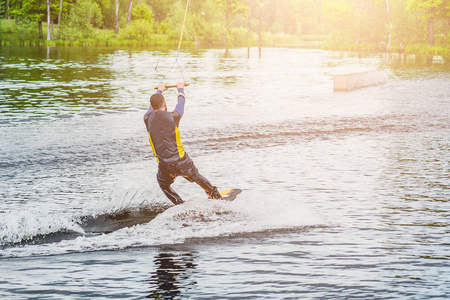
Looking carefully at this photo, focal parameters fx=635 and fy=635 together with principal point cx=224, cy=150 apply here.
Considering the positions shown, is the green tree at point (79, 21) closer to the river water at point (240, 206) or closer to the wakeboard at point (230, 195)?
the river water at point (240, 206)

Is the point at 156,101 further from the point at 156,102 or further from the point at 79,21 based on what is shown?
the point at 79,21

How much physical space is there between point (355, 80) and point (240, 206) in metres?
23.4

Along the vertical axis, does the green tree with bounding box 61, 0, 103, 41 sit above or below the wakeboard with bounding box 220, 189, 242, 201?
above

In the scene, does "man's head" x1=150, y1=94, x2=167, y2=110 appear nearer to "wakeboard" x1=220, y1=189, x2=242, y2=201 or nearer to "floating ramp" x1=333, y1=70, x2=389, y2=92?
"wakeboard" x1=220, y1=189, x2=242, y2=201

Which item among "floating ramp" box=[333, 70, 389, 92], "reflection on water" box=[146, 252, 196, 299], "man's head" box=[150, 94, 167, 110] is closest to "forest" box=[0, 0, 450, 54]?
"floating ramp" box=[333, 70, 389, 92]

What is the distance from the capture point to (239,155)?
1491cm

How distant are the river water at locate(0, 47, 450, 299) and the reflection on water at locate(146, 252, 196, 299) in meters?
0.02

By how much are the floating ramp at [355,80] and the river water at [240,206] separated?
23.8ft

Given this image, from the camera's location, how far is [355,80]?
3169 centimetres

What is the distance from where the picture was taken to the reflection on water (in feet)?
21.0

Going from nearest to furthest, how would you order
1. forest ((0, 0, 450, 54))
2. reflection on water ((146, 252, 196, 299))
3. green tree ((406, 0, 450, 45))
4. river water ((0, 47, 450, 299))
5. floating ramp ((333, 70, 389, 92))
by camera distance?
reflection on water ((146, 252, 196, 299)) → river water ((0, 47, 450, 299)) → floating ramp ((333, 70, 389, 92)) → green tree ((406, 0, 450, 45)) → forest ((0, 0, 450, 54))

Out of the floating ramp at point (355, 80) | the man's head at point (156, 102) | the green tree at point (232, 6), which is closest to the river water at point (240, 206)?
the man's head at point (156, 102)

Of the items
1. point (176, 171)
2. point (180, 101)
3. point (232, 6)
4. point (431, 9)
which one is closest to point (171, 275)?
point (176, 171)

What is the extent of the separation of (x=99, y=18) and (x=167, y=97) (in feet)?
246
